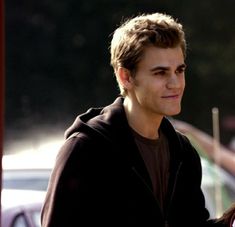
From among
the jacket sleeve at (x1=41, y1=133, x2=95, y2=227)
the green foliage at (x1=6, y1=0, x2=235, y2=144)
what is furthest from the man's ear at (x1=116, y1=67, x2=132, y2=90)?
the green foliage at (x1=6, y1=0, x2=235, y2=144)

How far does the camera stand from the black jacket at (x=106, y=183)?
2287mm

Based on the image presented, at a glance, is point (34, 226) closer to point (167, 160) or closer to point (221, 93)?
point (167, 160)

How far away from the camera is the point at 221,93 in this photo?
7641 millimetres

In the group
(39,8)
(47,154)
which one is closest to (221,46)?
(39,8)

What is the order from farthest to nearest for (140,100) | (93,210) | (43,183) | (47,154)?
(47,154)
(43,183)
(140,100)
(93,210)

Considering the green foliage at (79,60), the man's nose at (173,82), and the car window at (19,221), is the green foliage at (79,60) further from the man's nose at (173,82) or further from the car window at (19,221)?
the man's nose at (173,82)

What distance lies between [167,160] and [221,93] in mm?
5180

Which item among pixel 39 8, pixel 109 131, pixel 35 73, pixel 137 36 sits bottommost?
pixel 109 131

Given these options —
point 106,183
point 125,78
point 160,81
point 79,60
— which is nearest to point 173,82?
point 160,81

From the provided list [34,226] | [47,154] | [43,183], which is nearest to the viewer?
[34,226]

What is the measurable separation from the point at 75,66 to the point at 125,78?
16.4 ft

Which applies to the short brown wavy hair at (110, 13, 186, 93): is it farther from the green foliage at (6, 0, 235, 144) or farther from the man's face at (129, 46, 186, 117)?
the green foliage at (6, 0, 235, 144)

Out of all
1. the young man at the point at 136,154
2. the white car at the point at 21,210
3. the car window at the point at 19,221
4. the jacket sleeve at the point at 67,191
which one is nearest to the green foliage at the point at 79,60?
the white car at the point at 21,210

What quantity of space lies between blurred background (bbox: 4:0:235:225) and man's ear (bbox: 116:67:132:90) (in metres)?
4.33
